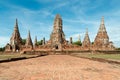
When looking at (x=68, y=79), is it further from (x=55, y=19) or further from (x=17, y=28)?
(x=17, y=28)

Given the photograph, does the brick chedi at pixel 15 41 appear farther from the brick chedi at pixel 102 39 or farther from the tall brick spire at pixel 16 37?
the brick chedi at pixel 102 39

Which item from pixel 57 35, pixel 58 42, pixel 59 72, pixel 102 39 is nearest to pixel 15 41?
pixel 57 35

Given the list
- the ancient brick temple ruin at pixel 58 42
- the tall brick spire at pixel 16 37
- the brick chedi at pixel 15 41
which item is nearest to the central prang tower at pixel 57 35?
the ancient brick temple ruin at pixel 58 42

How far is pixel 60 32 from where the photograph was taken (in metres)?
70.3

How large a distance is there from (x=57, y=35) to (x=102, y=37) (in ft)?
57.0

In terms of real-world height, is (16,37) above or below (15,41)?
above

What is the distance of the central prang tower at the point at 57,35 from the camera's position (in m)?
68.1

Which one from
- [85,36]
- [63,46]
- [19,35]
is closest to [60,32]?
[63,46]

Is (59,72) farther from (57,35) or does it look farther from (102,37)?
(102,37)

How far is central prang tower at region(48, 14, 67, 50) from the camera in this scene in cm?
6812

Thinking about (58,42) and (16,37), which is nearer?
(58,42)

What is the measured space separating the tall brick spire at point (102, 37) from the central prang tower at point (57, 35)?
12.7 meters

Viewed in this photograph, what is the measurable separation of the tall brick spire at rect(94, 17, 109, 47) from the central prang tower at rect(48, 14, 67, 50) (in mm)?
12670

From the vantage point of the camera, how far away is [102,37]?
68562mm
